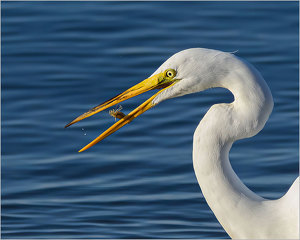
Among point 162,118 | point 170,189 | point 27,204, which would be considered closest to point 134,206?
point 170,189

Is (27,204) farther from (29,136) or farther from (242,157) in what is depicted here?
(242,157)

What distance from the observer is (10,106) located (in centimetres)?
1008

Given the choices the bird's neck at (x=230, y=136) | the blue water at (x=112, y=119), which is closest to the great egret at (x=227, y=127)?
the bird's neck at (x=230, y=136)

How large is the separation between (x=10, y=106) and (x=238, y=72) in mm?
4972

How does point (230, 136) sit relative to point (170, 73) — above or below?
below

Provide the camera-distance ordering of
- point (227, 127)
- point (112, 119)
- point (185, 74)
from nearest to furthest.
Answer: point (227, 127) → point (185, 74) → point (112, 119)

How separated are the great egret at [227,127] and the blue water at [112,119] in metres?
1.63

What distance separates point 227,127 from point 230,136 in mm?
66

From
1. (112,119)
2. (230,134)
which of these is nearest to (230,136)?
(230,134)

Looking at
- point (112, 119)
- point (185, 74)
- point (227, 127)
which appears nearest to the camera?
point (227, 127)

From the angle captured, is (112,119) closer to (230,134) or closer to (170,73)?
(170,73)

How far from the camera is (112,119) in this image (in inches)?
376

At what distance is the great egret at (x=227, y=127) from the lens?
561 cm

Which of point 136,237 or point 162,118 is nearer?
point 136,237
